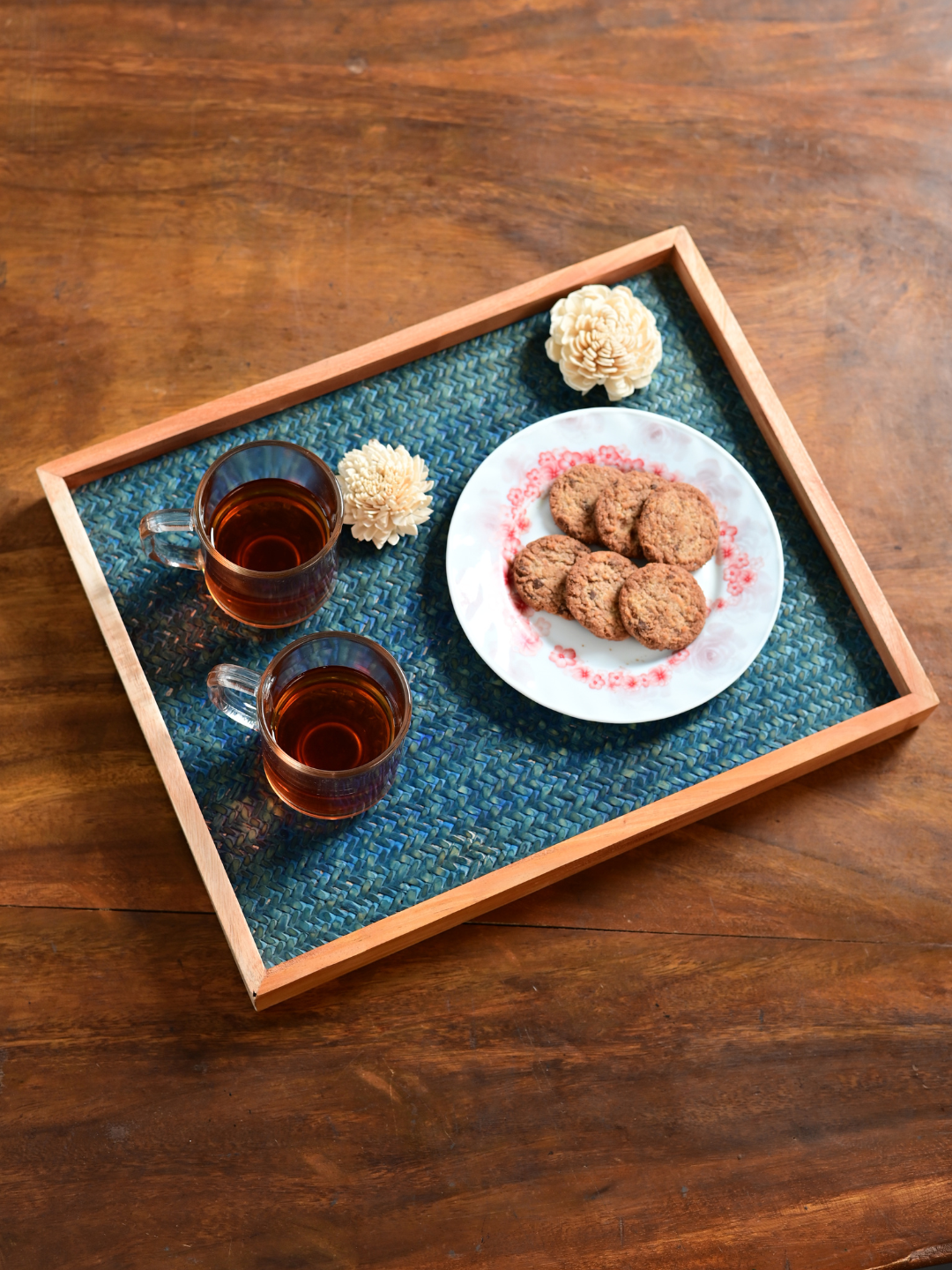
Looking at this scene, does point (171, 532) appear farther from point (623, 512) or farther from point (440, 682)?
point (623, 512)

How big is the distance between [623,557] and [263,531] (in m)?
0.36

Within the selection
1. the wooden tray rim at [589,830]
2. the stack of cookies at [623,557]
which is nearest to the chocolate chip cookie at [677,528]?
the stack of cookies at [623,557]

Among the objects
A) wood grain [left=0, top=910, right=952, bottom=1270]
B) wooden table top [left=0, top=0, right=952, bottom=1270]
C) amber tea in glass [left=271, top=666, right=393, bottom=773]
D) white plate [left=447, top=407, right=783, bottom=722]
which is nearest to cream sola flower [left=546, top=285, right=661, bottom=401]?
white plate [left=447, top=407, right=783, bottom=722]

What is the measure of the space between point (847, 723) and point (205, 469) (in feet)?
2.31

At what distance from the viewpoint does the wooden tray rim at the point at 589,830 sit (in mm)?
1151

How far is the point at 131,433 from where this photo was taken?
1.24m

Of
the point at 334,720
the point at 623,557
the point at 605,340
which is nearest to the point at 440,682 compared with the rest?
the point at 334,720

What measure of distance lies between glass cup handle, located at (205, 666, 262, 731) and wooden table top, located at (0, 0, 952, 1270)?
6.0 inches

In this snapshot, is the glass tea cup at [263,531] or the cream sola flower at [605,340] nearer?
the glass tea cup at [263,531]

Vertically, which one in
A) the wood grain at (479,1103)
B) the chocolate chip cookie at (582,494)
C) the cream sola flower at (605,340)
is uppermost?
the cream sola flower at (605,340)

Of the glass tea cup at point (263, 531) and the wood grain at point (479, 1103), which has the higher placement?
the glass tea cup at point (263, 531)

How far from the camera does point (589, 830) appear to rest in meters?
1.19

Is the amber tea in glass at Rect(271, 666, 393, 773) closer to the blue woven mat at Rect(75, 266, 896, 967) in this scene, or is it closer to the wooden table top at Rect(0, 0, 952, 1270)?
the blue woven mat at Rect(75, 266, 896, 967)

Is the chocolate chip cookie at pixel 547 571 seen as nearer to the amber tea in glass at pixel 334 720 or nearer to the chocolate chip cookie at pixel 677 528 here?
the chocolate chip cookie at pixel 677 528
